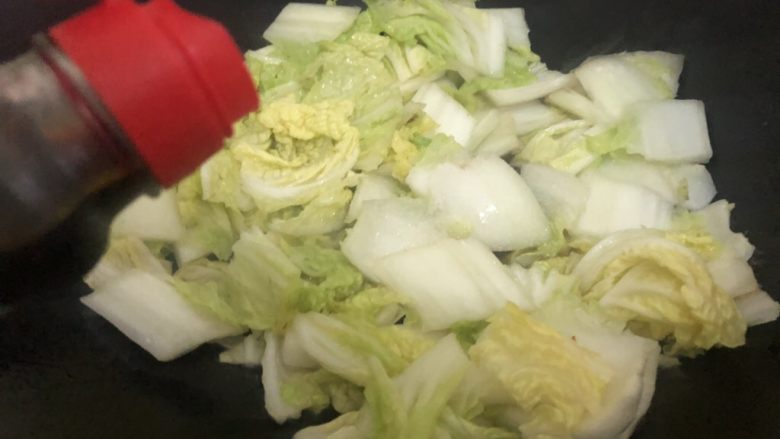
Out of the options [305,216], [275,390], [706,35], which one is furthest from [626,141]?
[275,390]

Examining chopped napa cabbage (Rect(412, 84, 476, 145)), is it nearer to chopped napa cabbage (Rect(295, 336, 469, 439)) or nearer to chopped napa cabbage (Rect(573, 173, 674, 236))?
chopped napa cabbage (Rect(573, 173, 674, 236))

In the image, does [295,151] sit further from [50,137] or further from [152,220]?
[50,137]

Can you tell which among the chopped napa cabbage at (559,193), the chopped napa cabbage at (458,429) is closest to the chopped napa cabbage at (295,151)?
the chopped napa cabbage at (559,193)

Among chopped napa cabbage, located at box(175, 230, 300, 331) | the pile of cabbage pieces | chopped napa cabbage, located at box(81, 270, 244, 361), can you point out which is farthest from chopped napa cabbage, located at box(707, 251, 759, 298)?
chopped napa cabbage, located at box(81, 270, 244, 361)

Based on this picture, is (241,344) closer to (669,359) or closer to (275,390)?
(275,390)

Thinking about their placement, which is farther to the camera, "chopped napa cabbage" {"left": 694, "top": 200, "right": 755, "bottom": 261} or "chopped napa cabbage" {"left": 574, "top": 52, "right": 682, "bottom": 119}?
"chopped napa cabbage" {"left": 574, "top": 52, "right": 682, "bottom": 119}

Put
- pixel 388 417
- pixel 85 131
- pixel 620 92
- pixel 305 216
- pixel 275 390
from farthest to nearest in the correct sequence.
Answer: pixel 620 92
pixel 305 216
pixel 275 390
pixel 388 417
pixel 85 131

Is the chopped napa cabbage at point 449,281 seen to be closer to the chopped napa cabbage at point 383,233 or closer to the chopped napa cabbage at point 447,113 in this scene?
the chopped napa cabbage at point 383,233
